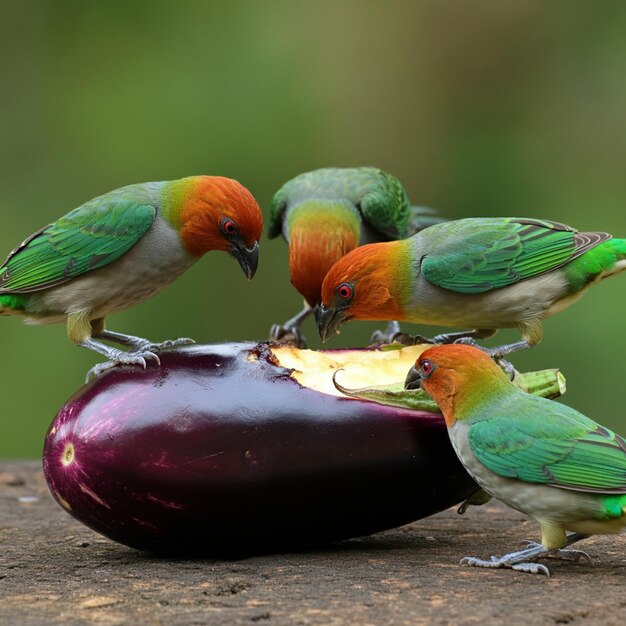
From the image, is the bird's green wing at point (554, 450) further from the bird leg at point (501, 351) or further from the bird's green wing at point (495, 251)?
the bird's green wing at point (495, 251)

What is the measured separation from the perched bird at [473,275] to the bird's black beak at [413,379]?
1.09 metres

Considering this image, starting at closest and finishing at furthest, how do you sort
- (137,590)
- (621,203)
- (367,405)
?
1. (137,590)
2. (367,405)
3. (621,203)

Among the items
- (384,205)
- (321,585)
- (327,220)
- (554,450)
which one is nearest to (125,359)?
(321,585)

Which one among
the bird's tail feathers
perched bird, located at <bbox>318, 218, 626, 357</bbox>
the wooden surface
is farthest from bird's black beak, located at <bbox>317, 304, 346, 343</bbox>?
the bird's tail feathers

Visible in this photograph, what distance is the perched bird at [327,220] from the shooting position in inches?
285

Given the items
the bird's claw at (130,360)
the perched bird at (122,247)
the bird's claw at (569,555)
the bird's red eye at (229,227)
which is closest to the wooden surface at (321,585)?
the bird's claw at (569,555)

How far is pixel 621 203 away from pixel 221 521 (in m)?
9.40

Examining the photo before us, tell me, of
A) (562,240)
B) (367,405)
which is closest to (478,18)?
(562,240)

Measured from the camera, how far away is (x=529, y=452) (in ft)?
14.5

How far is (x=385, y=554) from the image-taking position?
4805 millimetres

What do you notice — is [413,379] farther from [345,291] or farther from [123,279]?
[123,279]

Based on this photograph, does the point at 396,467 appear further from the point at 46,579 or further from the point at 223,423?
the point at 46,579

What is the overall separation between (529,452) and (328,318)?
1906mm

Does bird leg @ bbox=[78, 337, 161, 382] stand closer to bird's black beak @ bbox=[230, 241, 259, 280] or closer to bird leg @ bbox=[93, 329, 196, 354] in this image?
bird leg @ bbox=[93, 329, 196, 354]
